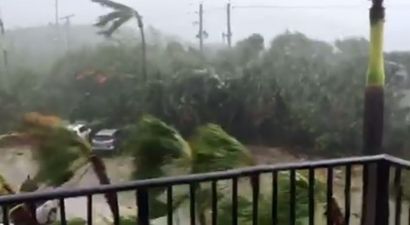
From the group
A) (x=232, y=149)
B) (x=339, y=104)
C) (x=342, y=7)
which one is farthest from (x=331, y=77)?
(x=232, y=149)

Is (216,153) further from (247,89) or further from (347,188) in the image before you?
(247,89)

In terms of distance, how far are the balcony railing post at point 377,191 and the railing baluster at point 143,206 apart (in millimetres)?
662

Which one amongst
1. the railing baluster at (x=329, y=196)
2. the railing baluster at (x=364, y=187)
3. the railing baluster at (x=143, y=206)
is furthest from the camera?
the railing baluster at (x=364, y=187)

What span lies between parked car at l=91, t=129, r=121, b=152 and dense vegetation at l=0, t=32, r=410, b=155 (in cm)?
9

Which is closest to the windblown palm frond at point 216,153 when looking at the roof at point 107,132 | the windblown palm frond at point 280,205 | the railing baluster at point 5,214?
the windblown palm frond at point 280,205

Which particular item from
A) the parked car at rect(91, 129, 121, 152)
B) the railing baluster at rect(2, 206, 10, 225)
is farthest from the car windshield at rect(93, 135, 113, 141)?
the railing baluster at rect(2, 206, 10, 225)

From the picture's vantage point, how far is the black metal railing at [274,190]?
4.50ft

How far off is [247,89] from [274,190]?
141 cm

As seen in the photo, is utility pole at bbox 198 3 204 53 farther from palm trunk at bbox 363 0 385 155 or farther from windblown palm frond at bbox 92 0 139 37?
palm trunk at bbox 363 0 385 155

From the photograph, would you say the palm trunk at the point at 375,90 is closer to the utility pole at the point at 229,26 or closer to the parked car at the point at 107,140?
the utility pole at the point at 229,26

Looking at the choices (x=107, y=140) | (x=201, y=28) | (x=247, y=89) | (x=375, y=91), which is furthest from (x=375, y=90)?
(x=107, y=140)

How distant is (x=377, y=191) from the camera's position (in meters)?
1.85

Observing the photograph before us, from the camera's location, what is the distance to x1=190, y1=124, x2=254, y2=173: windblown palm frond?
2.21 metres

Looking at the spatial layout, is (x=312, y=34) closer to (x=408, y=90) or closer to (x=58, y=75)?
(x=408, y=90)
